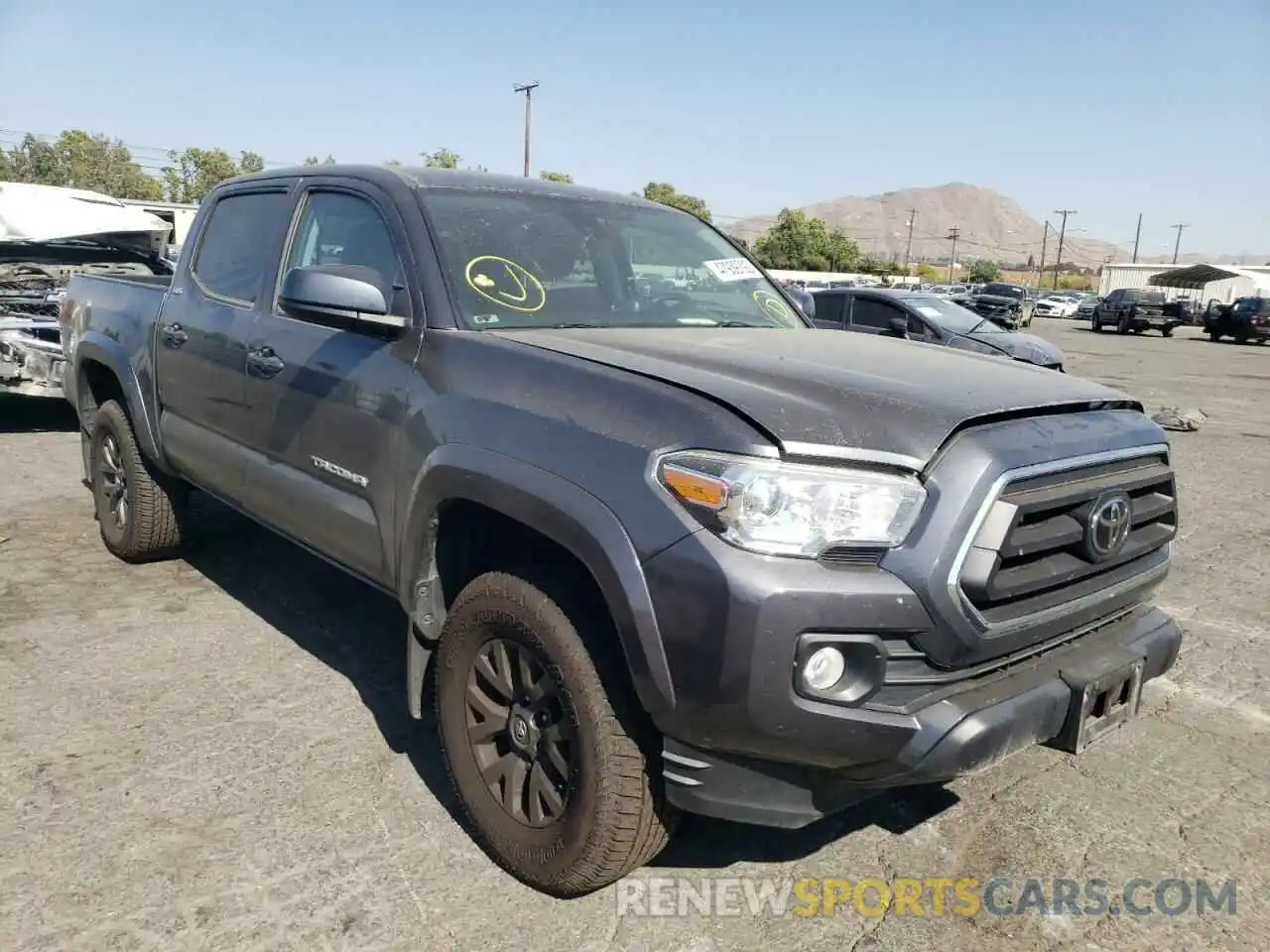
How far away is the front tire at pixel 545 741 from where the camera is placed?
89.2 inches

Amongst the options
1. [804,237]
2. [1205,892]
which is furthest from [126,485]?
[804,237]

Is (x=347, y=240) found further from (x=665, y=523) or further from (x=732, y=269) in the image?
(x=665, y=523)

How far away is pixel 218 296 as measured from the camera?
4039 millimetres

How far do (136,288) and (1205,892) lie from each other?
16.2 feet

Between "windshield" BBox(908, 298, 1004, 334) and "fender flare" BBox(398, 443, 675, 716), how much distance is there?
11.0 m

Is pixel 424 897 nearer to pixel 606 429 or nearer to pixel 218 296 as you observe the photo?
pixel 606 429

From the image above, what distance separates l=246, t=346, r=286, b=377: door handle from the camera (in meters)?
3.46

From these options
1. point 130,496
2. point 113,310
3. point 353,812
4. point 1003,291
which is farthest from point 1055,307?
point 353,812

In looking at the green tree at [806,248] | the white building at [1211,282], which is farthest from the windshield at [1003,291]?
the green tree at [806,248]

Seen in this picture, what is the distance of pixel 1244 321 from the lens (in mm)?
31234

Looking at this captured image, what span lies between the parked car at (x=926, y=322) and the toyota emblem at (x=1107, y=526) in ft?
32.4

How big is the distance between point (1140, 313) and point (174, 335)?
35.7 m

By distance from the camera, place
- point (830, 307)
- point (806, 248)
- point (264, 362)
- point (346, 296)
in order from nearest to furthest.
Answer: point (346, 296)
point (264, 362)
point (830, 307)
point (806, 248)

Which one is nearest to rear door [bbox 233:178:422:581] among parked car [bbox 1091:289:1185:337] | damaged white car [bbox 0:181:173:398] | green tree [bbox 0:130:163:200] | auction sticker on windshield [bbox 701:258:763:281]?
auction sticker on windshield [bbox 701:258:763:281]
